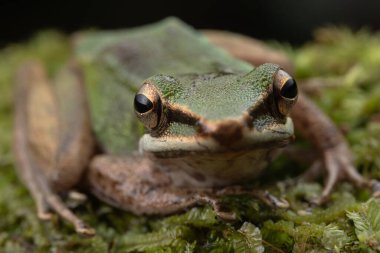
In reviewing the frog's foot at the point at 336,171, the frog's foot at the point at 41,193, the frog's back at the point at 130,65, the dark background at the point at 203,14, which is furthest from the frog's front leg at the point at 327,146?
the dark background at the point at 203,14

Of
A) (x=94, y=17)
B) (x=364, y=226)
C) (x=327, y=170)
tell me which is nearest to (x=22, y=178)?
(x=327, y=170)

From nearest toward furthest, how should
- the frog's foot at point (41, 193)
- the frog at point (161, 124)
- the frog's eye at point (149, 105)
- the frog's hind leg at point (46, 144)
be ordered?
A: the frog at point (161, 124), the frog's eye at point (149, 105), the frog's foot at point (41, 193), the frog's hind leg at point (46, 144)

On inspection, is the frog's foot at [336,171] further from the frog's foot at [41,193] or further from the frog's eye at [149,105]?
the frog's foot at [41,193]

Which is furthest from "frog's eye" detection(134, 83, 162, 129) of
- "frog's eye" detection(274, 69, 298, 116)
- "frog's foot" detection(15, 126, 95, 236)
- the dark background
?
the dark background

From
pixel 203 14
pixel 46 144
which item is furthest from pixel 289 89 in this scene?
pixel 203 14

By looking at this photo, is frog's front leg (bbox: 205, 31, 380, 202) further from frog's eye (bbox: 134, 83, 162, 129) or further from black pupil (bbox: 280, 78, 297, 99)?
frog's eye (bbox: 134, 83, 162, 129)

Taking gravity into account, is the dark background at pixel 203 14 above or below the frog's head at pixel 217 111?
above

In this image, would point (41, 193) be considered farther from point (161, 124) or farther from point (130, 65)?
point (161, 124)
